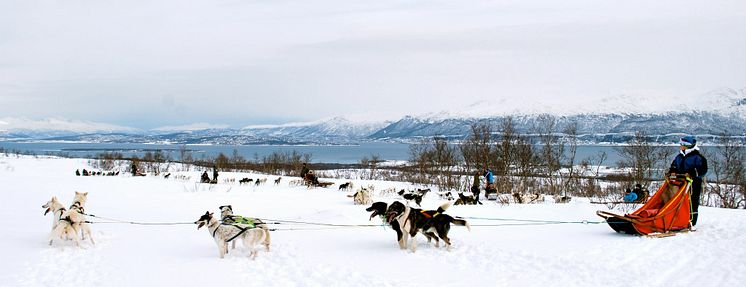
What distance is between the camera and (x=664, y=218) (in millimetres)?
8180

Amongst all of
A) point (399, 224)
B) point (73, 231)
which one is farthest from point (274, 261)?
point (73, 231)

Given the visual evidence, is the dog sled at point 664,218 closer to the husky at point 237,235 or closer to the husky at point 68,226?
the husky at point 237,235

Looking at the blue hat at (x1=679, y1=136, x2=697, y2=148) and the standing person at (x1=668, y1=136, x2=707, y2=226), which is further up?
the blue hat at (x1=679, y1=136, x2=697, y2=148)

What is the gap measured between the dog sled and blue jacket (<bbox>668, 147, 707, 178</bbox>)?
26 cm

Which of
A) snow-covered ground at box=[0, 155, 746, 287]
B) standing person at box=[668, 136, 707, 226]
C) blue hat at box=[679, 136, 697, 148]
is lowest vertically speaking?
snow-covered ground at box=[0, 155, 746, 287]

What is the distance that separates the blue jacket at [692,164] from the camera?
27.9ft

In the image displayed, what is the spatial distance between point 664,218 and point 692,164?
1209 mm

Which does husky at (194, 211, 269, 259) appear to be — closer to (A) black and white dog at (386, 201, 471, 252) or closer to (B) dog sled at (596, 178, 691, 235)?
(A) black and white dog at (386, 201, 471, 252)

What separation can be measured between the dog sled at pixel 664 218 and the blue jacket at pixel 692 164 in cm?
26

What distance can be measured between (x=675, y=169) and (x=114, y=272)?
933cm

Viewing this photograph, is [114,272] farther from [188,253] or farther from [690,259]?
[690,259]

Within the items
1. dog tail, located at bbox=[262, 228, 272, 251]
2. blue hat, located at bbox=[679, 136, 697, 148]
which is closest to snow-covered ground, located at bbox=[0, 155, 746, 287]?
dog tail, located at bbox=[262, 228, 272, 251]

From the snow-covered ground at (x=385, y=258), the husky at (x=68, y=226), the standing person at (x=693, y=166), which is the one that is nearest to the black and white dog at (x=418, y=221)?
the snow-covered ground at (x=385, y=258)

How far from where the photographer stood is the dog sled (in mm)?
8117
